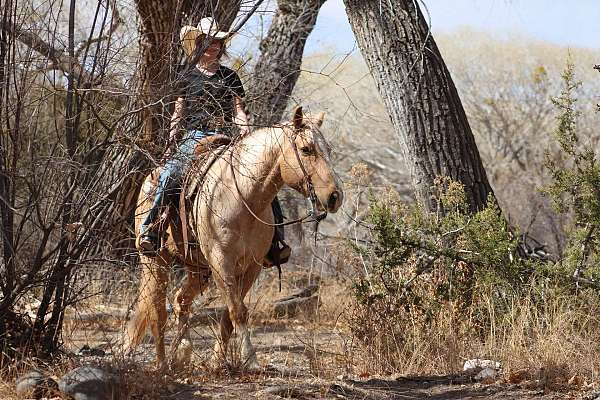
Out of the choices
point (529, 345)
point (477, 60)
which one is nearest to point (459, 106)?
point (529, 345)

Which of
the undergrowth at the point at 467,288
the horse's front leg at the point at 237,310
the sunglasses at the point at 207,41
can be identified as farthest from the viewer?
the undergrowth at the point at 467,288

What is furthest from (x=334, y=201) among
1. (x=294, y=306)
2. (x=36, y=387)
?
(x=294, y=306)

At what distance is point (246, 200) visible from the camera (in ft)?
23.3

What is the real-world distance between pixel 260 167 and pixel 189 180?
0.52m

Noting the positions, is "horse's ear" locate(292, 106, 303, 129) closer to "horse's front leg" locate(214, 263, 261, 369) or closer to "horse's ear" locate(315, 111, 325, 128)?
"horse's ear" locate(315, 111, 325, 128)

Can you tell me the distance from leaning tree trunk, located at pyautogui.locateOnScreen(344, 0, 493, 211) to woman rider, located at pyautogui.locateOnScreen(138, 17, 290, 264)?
6.02 ft

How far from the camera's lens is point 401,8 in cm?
872

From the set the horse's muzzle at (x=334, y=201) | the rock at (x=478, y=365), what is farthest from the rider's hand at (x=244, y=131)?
the rock at (x=478, y=365)

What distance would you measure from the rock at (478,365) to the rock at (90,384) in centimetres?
254

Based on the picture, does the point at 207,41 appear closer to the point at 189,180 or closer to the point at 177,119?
the point at 177,119

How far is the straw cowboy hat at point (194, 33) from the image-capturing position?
21.1 feet

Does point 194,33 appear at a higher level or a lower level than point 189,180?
higher

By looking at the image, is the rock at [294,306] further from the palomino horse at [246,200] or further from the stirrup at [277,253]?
the palomino horse at [246,200]

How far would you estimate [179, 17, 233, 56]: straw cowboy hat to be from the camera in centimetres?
644
